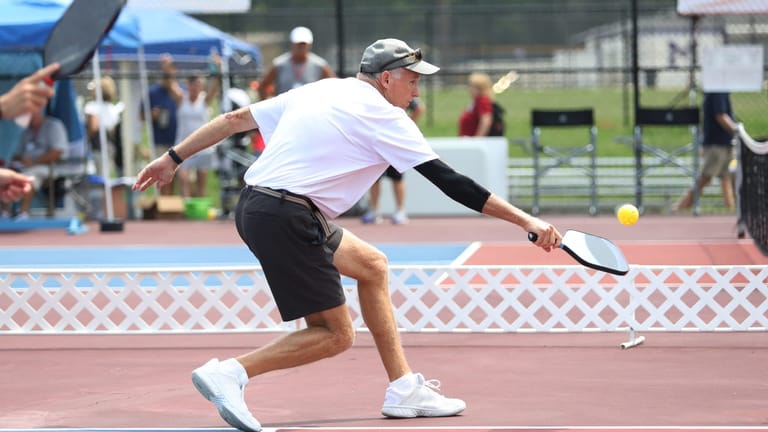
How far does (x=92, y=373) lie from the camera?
745 cm

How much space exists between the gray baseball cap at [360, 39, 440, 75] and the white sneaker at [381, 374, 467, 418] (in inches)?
53.6

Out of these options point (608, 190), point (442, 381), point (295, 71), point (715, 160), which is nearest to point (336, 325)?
point (442, 381)

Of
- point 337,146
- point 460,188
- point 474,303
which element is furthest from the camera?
point 474,303

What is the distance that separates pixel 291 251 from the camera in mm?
5781

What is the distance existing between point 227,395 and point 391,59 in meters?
1.59

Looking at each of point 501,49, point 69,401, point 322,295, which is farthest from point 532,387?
point 501,49

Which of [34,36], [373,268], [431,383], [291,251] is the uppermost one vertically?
[34,36]

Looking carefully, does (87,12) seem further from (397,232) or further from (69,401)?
(397,232)

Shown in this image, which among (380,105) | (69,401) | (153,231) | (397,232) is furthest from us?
(153,231)

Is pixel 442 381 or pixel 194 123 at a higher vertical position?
pixel 442 381

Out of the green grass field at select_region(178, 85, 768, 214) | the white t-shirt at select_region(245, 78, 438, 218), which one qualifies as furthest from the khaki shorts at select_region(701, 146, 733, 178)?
the white t-shirt at select_region(245, 78, 438, 218)

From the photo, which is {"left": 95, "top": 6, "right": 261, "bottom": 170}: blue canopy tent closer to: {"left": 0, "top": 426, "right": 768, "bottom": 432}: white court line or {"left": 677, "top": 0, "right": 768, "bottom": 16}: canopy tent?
{"left": 677, "top": 0, "right": 768, "bottom": 16}: canopy tent

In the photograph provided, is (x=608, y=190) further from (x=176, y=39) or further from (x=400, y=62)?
(x=400, y=62)

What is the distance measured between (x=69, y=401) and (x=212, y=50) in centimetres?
→ 1554
